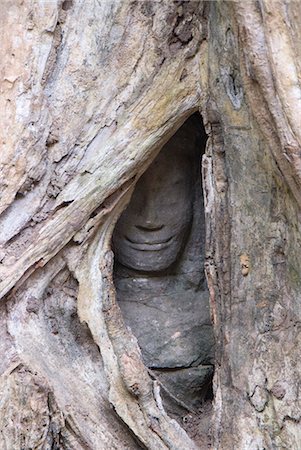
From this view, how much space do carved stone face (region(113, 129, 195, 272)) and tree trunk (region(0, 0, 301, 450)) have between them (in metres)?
0.20

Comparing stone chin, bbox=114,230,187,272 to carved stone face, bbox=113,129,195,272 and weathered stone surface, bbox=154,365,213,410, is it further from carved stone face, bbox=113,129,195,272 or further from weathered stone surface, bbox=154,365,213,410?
weathered stone surface, bbox=154,365,213,410

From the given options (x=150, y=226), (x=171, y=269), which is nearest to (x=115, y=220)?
(x=150, y=226)

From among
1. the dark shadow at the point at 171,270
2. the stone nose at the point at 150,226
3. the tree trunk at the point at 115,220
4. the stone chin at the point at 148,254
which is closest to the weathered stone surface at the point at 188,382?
the dark shadow at the point at 171,270

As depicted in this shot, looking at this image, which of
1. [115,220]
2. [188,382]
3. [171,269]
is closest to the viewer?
[115,220]

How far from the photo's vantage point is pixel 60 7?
2.09m

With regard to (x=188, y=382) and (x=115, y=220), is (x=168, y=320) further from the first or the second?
(x=115, y=220)

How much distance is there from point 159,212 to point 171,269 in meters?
0.22

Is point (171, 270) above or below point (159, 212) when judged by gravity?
below

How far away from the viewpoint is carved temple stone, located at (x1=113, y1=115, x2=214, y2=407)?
7.41ft

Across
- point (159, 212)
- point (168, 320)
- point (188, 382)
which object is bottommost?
point (188, 382)

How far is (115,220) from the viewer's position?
84.1 inches

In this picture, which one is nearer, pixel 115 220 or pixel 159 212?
pixel 115 220

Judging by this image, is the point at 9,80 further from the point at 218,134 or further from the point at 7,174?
the point at 218,134

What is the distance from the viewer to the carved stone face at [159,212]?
2322 mm
